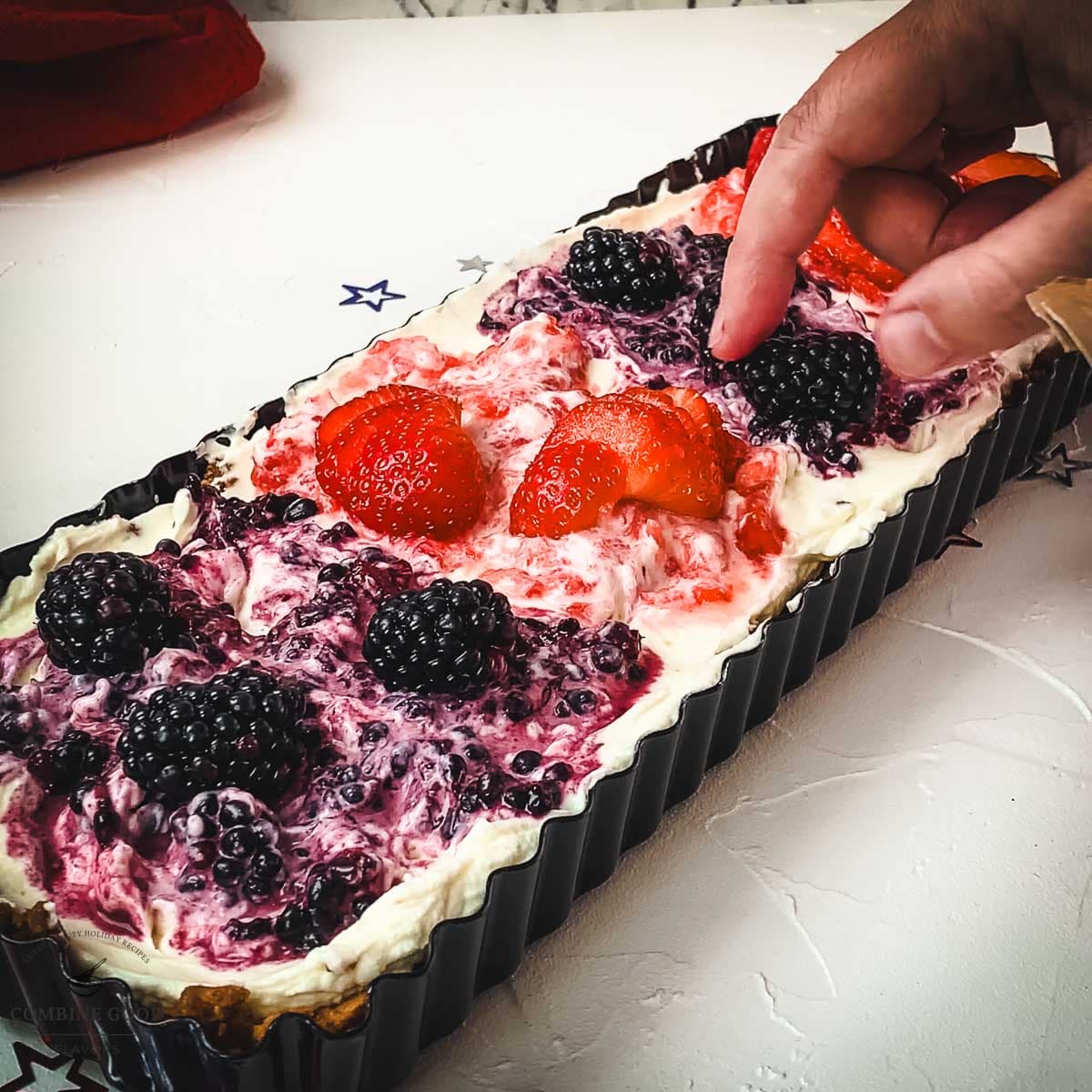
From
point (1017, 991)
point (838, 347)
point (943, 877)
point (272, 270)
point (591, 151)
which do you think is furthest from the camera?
point (591, 151)

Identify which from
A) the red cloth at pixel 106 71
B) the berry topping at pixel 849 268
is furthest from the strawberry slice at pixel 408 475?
the red cloth at pixel 106 71

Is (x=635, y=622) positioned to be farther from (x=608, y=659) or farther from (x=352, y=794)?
(x=352, y=794)

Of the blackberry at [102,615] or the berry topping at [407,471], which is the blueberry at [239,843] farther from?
the berry topping at [407,471]

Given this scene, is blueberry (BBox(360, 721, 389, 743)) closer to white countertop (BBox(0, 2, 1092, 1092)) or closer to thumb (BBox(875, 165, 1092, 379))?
white countertop (BBox(0, 2, 1092, 1092))

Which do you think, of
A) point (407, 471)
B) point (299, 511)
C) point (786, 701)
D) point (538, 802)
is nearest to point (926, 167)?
Answer: point (786, 701)

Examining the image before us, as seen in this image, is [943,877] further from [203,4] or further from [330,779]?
[203,4]

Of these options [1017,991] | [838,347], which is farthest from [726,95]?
[1017,991]
